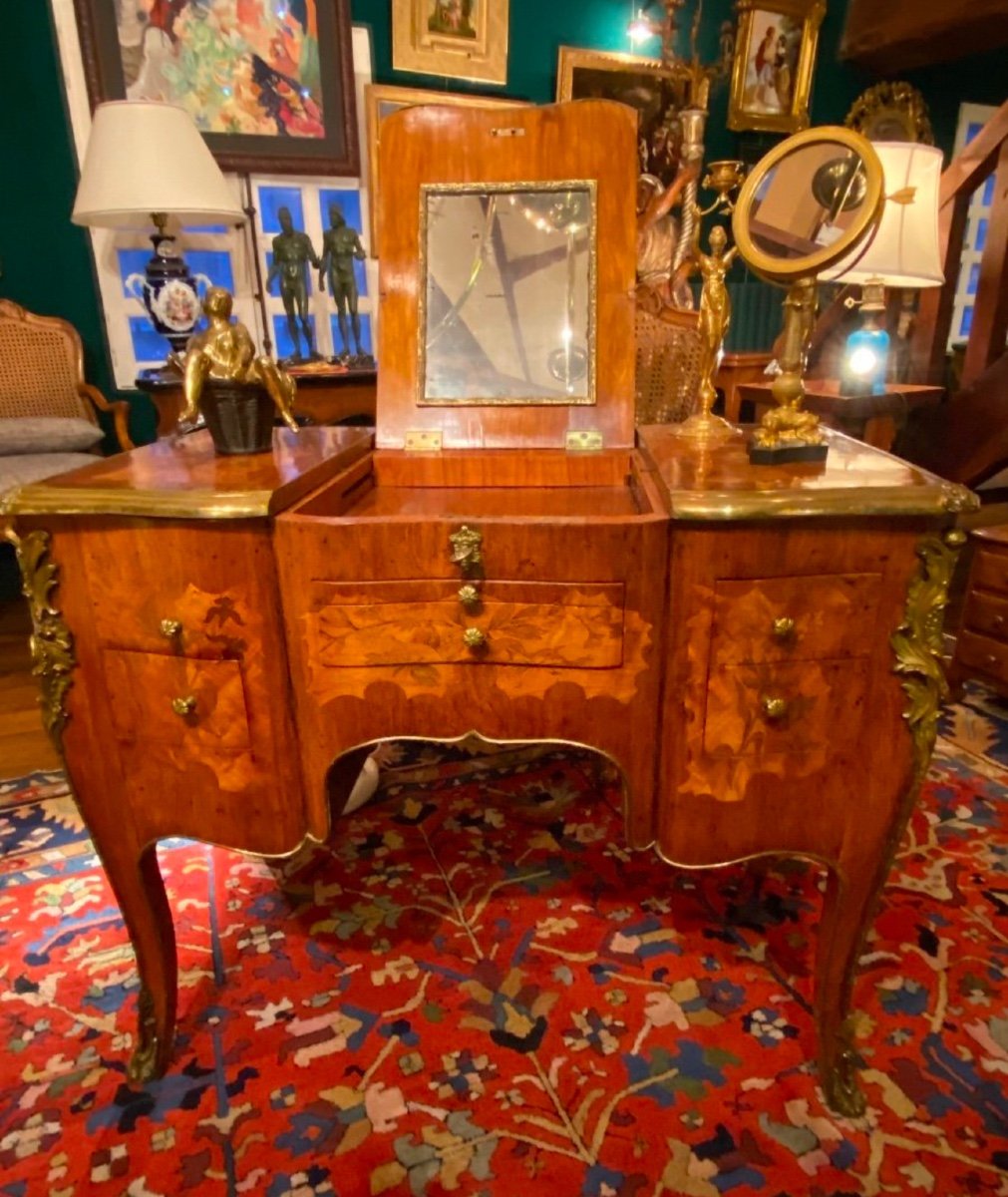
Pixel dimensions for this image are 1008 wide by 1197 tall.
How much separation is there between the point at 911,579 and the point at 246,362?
92 centimetres

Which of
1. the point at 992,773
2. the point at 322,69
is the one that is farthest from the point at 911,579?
the point at 322,69

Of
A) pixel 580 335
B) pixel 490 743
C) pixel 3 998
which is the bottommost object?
pixel 3 998

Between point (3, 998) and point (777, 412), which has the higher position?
point (777, 412)

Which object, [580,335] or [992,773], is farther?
[992,773]

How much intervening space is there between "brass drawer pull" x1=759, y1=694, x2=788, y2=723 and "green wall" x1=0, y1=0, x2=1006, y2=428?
10.9 feet

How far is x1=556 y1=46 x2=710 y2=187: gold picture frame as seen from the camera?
11.4 ft

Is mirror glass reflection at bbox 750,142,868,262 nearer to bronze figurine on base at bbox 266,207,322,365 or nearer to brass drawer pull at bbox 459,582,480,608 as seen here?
brass drawer pull at bbox 459,582,480,608

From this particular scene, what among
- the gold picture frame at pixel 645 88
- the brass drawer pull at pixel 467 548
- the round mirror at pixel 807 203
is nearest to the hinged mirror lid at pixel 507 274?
the round mirror at pixel 807 203

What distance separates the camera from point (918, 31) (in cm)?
371

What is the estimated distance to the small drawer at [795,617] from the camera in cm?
89

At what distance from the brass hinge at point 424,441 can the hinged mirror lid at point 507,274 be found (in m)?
0.01

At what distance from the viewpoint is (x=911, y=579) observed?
89 cm

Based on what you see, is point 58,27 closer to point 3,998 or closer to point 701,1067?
point 3,998

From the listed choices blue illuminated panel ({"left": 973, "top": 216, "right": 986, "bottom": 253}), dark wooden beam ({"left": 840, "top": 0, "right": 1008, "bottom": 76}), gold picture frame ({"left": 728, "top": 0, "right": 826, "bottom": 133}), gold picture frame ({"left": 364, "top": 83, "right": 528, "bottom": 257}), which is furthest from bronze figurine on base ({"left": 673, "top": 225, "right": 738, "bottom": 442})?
blue illuminated panel ({"left": 973, "top": 216, "right": 986, "bottom": 253})
